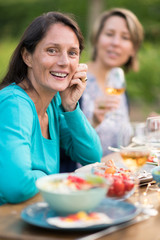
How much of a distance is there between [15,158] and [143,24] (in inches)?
448

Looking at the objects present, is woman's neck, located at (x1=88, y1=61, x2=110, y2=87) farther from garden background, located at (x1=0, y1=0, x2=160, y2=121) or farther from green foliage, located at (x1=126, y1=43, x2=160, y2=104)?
green foliage, located at (x1=126, y1=43, x2=160, y2=104)

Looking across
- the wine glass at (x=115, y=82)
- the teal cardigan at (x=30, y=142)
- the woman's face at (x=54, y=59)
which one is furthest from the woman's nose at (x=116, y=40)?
the woman's face at (x=54, y=59)

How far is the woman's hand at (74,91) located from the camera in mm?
2558

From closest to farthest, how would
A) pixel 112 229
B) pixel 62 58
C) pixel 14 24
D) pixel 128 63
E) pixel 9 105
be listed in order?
1. pixel 112 229
2. pixel 9 105
3. pixel 62 58
4. pixel 128 63
5. pixel 14 24

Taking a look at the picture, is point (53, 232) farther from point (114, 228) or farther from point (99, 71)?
point (99, 71)

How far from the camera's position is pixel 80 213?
4.55 ft

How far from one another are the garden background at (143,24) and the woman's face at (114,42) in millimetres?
785

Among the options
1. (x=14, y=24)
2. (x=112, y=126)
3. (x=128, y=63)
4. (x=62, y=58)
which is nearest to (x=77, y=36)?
(x=62, y=58)

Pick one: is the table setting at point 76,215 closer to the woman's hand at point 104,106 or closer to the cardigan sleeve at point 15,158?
the cardigan sleeve at point 15,158

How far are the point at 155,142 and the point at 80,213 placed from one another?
128 cm

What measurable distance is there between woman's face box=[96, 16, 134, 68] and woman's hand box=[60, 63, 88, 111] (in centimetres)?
197

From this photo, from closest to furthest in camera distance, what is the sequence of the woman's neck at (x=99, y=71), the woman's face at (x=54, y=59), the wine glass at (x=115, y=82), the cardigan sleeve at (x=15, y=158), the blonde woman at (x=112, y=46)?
the cardigan sleeve at (x=15, y=158), the woman's face at (x=54, y=59), the wine glass at (x=115, y=82), the blonde woman at (x=112, y=46), the woman's neck at (x=99, y=71)

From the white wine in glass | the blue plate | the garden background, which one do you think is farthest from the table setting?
the garden background

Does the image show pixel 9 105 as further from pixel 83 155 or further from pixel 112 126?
pixel 112 126
